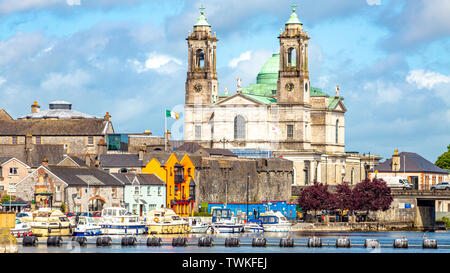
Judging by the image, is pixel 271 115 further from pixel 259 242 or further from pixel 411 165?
pixel 259 242

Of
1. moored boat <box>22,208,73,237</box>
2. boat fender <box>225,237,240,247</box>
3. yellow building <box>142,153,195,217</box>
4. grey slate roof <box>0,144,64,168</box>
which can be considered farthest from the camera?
grey slate roof <box>0,144,64,168</box>

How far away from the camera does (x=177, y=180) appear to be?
152750mm

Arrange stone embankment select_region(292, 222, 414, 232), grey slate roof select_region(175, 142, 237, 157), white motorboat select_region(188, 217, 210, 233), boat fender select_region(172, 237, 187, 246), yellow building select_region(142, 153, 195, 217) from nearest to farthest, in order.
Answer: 1. boat fender select_region(172, 237, 187, 246)
2. white motorboat select_region(188, 217, 210, 233)
3. stone embankment select_region(292, 222, 414, 232)
4. yellow building select_region(142, 153, 195, 217)
5. grey slate roof select_region(175, 142, 237, 157)

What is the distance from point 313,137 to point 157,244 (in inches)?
3714

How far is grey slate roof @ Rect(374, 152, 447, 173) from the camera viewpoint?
19350 centimetres

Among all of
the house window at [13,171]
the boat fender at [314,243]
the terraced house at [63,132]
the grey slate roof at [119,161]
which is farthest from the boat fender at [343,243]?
the terraced house at [63,132]

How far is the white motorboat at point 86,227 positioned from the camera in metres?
119

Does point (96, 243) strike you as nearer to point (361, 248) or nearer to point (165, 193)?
point (361, 248)

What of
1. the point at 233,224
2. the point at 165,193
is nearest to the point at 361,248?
the point at 233,224

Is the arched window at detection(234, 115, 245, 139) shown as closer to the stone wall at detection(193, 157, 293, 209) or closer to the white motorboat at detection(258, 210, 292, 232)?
the stone wall at detection(193, 157, 293, 209)

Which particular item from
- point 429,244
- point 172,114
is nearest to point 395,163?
point 172,114

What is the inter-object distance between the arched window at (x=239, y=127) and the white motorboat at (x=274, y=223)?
48.0 m

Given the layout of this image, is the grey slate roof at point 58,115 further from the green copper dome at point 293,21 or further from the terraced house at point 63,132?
the green copper dome at point 293,21

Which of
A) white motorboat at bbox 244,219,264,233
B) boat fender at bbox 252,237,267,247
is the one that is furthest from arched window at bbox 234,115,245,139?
boat fender at bbox 252,237,267,247
